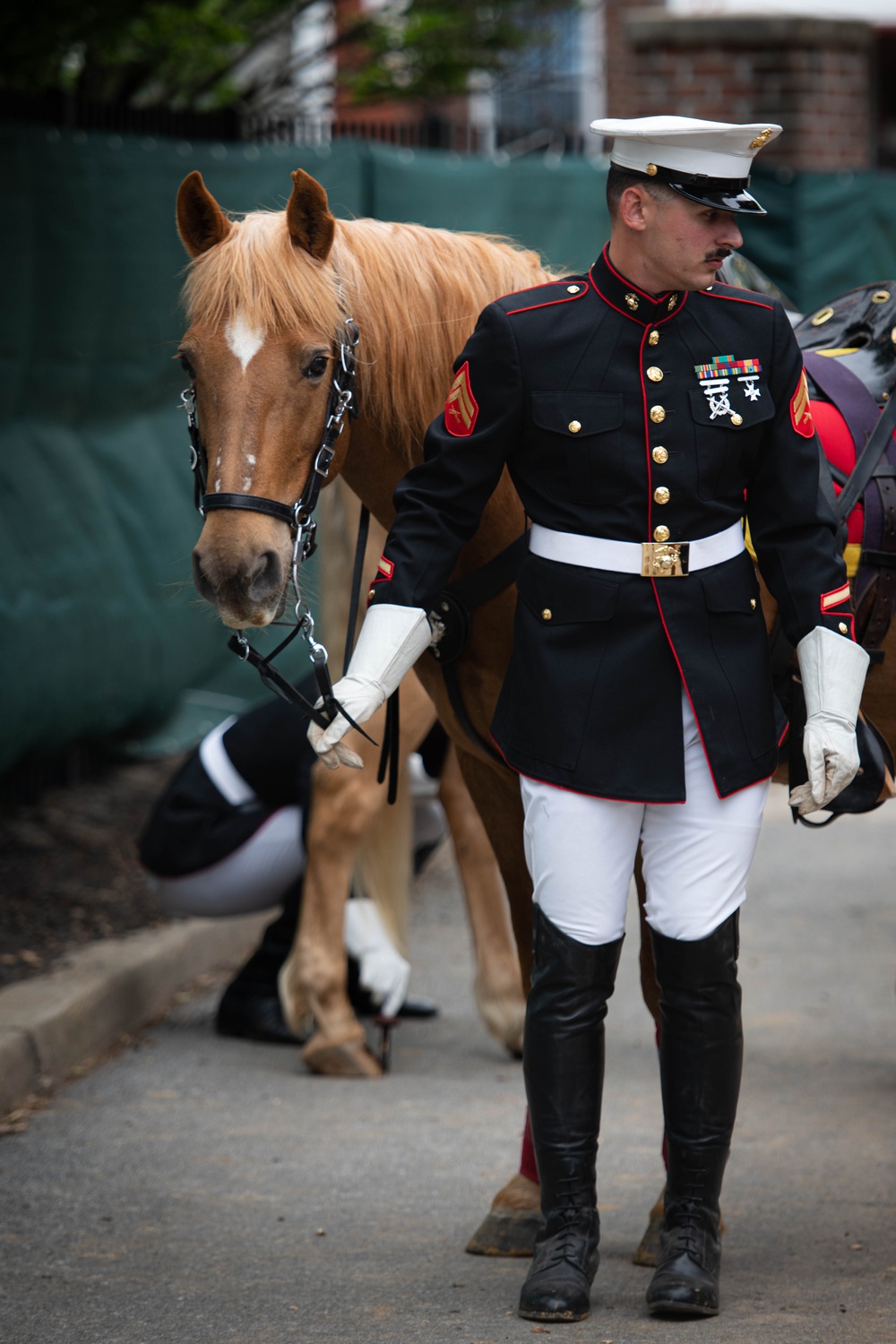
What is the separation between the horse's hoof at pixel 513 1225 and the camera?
11.1ft

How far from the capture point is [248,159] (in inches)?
271

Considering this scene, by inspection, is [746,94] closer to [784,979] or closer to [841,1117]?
[784,979]

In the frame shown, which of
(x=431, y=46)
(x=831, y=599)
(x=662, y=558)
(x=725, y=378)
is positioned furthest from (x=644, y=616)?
(x=431, y=46)

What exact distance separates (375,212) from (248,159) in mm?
701

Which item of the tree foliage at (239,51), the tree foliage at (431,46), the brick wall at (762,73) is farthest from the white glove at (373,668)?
the brick wall at (762,73)

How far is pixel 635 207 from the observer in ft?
9.21

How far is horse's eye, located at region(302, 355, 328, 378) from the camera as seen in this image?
2.88 meters

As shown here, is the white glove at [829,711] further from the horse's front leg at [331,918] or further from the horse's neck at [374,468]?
the horse's front leg at [331,918]

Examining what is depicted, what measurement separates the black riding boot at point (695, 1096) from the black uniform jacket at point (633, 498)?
1.03 ft

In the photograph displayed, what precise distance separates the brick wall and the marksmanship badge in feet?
24.3

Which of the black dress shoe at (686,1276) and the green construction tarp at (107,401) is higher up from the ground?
the green construction tarp at (107,401)

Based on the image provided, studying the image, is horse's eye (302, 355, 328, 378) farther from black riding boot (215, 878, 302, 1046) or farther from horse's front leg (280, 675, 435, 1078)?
black riding boot (215, 878, 302, 1046)

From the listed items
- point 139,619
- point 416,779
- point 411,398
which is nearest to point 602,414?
point 411,398

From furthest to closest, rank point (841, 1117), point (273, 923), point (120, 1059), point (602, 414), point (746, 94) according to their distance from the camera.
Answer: point (746, 94), point (273, 923), point (120, 1059), point (841, 1117), point (602, 414)
